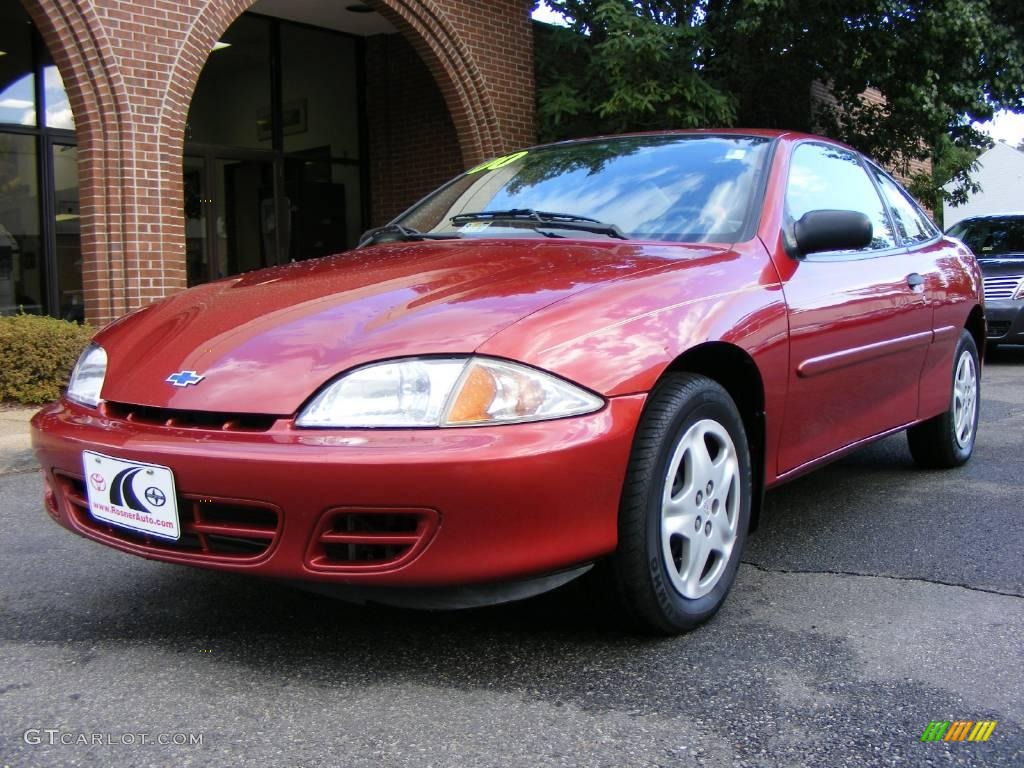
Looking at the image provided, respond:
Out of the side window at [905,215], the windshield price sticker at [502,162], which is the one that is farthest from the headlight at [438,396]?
the side window at [905,215]

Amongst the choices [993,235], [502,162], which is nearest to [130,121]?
[502,162]

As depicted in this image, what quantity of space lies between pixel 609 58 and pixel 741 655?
9172 millimetres

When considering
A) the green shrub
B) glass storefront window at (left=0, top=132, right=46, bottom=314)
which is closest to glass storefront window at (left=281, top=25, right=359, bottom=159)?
glass storefront window at (left=0, top=132, right=46, bottom=314)

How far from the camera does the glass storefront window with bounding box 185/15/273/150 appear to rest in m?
12.1

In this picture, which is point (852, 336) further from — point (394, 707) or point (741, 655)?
point (394, 707)

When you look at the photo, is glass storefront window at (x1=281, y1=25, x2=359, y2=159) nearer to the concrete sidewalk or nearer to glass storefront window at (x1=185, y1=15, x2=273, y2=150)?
glass storefront window at (x1=185, y1=15, x2=273, y2=150)

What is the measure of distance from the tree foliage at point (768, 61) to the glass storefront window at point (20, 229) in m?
5.48

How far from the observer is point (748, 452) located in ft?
9.96

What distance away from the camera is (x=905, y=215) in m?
4.75

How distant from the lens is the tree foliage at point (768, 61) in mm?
10852

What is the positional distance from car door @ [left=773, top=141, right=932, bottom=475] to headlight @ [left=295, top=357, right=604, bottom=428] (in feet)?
4.01

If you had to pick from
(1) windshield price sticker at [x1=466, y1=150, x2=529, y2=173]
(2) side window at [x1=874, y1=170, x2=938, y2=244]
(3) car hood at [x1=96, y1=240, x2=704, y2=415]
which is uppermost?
(1) windshield price sticker at [x1=466, y1=150, x2=529, y2=173]

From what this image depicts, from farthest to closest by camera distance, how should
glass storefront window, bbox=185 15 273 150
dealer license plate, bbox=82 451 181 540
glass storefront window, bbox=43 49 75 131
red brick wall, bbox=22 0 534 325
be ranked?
glass storefront window, bbox=185 15 273 150, glass storefront window, bbox=43 49 75 131, red brick wall, bbox=22 0 534 325, dealer license plate, bbox=82 451 181 540

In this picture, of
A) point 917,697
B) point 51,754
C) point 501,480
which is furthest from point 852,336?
point 51,754
